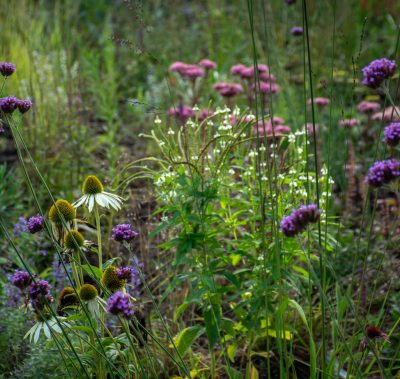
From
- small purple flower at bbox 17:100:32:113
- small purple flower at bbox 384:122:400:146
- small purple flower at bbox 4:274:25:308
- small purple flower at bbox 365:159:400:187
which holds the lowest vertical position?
small purple flower at bbox 4:274:25:308

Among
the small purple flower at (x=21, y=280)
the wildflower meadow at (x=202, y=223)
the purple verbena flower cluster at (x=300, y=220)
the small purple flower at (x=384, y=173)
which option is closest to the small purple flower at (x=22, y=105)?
the wildflower meadow at (x=202, y=223)

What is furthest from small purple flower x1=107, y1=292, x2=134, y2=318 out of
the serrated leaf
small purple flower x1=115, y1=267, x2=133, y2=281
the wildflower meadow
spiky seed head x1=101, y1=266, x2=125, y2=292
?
the serrated leaf

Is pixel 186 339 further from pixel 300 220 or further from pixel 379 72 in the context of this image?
pixel 379 72

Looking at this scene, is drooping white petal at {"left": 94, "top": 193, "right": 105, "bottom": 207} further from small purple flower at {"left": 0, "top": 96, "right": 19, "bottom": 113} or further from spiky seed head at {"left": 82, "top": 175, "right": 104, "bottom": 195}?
small purple flower at {"left": 0, "top": 96, "right": 19, "bottom": 113}

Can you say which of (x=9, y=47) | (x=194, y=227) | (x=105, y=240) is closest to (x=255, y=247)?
(x=194, y=227)

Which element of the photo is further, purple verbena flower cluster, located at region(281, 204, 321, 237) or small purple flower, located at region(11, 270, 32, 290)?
small purple flower, located at region(11, 270, 32, 290)

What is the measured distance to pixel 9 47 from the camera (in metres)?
4.86

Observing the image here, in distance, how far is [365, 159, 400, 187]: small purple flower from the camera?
4.49 ft

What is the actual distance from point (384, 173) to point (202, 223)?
659 millimetres

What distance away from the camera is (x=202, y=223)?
6.20 ft

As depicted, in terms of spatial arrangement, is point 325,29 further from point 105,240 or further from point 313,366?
point 313,366

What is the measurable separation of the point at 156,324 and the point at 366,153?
88.5 inches

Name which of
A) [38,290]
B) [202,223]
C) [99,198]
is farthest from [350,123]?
[38,290]

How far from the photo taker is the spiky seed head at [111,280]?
70.2 inches
